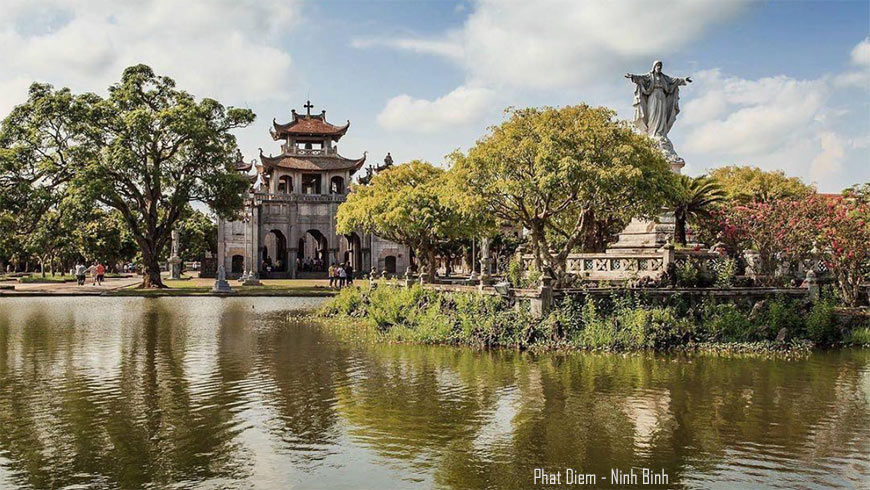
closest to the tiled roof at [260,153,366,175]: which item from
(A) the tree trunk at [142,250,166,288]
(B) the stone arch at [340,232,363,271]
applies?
(B) the stone arch at [340,232,363,271]

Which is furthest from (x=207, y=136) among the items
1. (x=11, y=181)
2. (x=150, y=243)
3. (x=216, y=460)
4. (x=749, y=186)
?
(x=216, y=460)

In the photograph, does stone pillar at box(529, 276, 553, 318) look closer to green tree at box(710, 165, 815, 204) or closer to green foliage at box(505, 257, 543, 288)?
green foliage at box(505, 257, 543, 288)

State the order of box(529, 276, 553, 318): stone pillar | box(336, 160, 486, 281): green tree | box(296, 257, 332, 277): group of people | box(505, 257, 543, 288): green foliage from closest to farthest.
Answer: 1. box(529, 276, 553, 318): stone pillar
2. box(505, 257, 543, 288): green foliage
3. box(336, 160, 486, 281): green tree
4. box(296, 257, 332, 277): group of people

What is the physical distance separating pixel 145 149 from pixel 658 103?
28815 millimetres

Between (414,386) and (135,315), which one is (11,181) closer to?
(135,315)

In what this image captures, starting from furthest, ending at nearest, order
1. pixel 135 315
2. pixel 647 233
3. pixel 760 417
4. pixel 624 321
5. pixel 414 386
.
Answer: pixel 135 315 → pixel 647 233 → pixel 624 321 → pixel 414 386 → pixel 760 417

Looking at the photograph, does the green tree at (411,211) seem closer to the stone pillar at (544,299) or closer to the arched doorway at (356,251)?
the stone pillar at (544,299)

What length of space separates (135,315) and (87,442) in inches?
743

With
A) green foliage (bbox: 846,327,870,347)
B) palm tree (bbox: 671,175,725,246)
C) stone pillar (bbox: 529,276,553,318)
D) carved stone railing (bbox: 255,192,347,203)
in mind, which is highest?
carved stone railing (bbox: 255,192,347,203)

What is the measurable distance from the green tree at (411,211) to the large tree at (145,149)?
8.11 meters

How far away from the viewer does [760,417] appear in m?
11.1

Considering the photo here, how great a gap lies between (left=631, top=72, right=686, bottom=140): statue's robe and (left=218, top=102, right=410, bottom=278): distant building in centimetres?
4450

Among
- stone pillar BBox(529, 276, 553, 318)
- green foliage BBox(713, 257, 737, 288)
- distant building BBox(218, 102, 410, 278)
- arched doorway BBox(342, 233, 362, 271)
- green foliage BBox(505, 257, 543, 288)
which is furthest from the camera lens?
arched doorway BBox(342, 233, 362, 271)

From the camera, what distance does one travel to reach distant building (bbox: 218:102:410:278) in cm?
6844
